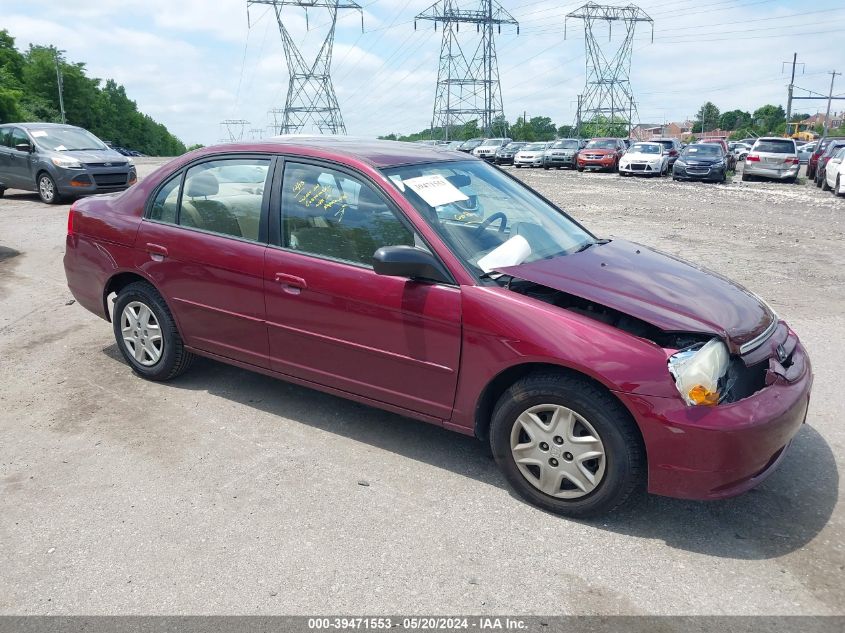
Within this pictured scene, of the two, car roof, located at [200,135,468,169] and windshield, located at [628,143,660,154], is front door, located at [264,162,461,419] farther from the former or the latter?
windshield, located at [628,143,660,154]

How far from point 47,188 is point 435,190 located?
45.7ft

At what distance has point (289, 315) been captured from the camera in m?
4.02

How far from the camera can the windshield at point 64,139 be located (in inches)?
593

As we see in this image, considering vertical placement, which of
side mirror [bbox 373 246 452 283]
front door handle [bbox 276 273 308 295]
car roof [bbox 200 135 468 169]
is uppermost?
car roof [bbox 200 135 468 169]

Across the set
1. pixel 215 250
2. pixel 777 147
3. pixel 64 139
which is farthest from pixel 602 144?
pixel 215 250

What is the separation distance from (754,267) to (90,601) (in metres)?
8.49

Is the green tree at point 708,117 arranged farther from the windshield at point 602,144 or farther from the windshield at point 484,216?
the windshield at point 484,216

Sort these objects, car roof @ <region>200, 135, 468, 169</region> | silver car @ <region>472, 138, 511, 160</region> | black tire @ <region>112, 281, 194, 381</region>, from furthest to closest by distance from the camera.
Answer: silver car @ <region>472, 138, 511, 160</region> → black tire @ <region>112, 281, 194, 381</region> → car roof @ <region>200, 135, 468, 169</region>

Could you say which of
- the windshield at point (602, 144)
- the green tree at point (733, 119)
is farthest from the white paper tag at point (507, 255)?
the green tree at point (733, 119)

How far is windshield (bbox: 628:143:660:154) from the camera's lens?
29.1 meters

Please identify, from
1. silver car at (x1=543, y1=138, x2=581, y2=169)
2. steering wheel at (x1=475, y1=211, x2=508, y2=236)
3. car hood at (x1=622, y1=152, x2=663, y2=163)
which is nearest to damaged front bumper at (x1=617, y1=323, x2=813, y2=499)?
steering wheel at (x1=475, y1=211, x2=508, y2=236)

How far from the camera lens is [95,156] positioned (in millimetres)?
15039

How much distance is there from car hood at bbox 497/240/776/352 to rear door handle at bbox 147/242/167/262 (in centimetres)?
236

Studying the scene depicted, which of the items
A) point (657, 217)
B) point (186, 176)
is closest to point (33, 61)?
point (657, 217)
